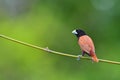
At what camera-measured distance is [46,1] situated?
1986 cm

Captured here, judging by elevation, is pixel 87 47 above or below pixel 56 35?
below

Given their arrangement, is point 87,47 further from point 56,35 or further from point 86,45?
point 56,35

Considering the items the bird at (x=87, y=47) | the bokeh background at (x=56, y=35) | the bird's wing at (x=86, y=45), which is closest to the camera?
the bird at (x=87, y=47)

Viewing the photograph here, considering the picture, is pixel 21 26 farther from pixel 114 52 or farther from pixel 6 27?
pixel 114 52

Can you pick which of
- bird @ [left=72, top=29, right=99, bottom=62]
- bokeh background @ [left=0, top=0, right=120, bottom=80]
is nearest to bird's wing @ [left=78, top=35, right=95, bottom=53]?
bird @ [left=72, top=29, right=99, bottom=62]

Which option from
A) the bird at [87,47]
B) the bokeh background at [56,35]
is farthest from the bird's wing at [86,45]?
the bokeh background at [56,35]

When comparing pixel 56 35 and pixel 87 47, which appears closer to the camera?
pixel 87 47

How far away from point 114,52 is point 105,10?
1719 mm

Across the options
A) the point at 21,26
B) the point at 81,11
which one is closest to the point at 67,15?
the point at 81,11

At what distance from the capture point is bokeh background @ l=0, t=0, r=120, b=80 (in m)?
16.7

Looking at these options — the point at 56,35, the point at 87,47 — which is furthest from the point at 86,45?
the point at 56,35

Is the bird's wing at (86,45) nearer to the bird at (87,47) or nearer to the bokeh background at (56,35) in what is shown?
the bird at (87,47)

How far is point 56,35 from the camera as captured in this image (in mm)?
17828

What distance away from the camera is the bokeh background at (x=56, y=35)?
54.8ft
